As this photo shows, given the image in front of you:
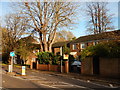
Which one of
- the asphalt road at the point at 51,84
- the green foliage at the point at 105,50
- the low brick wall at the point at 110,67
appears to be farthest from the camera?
the green foliage at the point at 105,50

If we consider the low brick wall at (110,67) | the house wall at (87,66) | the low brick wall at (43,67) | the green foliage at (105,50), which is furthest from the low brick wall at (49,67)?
the low brick wall at (110,67)

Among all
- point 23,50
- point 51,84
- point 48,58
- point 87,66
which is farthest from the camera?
point 23,50

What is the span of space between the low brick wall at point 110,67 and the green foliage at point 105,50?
0.48 m

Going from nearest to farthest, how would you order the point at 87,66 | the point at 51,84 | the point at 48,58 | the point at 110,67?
the point at 51,84 < the point at 110,67 < the point at 87,66 < the point at 48,58

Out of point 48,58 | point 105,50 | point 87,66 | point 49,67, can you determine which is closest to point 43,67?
point 48,58

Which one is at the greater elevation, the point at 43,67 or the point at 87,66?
the point at 87,66

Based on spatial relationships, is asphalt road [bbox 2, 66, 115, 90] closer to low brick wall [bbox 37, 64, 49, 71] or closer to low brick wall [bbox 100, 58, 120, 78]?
low brick wall [bbox 100, 58, 120, 78]

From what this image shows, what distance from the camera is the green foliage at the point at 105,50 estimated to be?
17.0m

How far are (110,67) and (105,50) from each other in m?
1.77

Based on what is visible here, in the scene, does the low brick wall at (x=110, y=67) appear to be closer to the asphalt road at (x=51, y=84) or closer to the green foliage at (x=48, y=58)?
the asphalt road at (x=51, y=84)

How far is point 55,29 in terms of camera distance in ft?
106

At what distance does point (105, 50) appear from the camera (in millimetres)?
17922

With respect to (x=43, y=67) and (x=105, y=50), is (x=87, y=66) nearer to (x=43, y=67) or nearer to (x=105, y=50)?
(x=105, y=50)

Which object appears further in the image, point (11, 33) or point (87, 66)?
point (11, 33)
